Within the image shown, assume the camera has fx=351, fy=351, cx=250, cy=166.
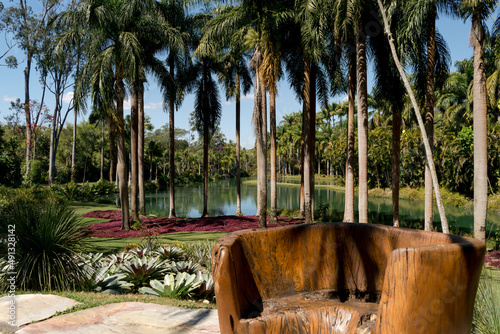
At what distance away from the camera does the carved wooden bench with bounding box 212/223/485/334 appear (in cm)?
225

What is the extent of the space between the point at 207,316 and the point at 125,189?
10794 mm

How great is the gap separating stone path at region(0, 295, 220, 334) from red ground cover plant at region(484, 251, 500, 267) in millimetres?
8613

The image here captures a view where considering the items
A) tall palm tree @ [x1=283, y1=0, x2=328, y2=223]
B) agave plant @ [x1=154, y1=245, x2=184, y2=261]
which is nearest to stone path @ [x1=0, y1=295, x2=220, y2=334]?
agave plant @ [x1=154, y1=245, x2=184, y2=261]

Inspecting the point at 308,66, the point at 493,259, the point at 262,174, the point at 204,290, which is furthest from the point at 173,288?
the point at 308,66

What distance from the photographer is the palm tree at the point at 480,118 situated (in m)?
9.12

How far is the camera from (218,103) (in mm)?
21109

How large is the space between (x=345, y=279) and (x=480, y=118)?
25.0 ft

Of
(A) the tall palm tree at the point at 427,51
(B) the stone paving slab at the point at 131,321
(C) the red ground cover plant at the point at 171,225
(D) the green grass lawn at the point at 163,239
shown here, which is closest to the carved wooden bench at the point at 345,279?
(B) the stone paving slab at the point at 131,321

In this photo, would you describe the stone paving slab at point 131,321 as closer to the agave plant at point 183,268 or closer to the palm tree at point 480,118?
the agave plant at point 183,268

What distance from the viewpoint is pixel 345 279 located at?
397 cm

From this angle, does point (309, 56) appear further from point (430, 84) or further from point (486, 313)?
point (486, 313)

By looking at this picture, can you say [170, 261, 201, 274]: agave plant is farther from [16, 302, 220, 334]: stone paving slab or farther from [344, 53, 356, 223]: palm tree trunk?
[344, 53, 356, 223]: palm tree trunk

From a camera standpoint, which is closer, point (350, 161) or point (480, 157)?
point (480, 157)

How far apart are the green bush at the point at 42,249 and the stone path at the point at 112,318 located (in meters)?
0.94
